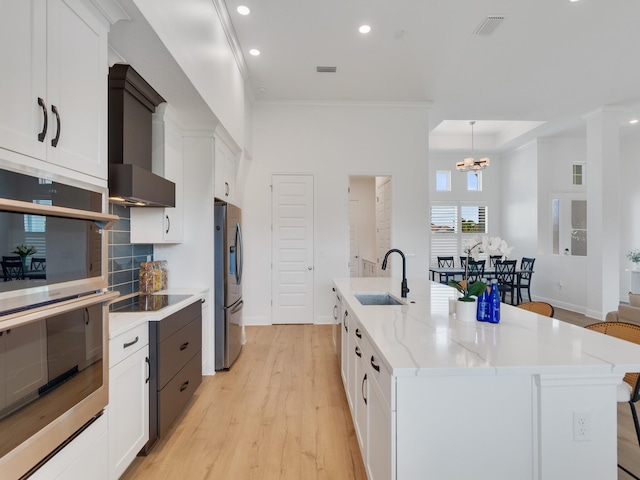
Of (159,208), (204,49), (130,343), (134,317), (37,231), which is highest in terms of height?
(204,49)

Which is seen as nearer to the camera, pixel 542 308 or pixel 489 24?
pixel 542 308

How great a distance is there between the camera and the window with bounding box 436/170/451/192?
8234mm

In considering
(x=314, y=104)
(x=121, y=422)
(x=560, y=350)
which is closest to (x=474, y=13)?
(x=314, y=104)

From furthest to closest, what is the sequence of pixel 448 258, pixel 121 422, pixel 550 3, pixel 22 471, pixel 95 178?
pixel 448 258 < pixel 550 3 < pixel 121 422 < pixel 95 178 < pixel 22 471

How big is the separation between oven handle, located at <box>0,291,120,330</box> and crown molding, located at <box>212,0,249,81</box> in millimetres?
2760

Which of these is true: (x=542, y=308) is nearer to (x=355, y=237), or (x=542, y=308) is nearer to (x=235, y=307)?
(x=235, y=307)

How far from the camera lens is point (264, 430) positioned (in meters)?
2.24

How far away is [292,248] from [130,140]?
3094 mm

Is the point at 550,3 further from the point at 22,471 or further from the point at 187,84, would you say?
the point at 22,471

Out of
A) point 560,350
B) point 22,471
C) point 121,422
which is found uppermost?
point 560,350

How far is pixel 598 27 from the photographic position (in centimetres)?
330

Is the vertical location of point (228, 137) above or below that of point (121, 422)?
above

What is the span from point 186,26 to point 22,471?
250 cm

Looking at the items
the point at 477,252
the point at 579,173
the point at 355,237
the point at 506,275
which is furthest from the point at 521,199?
the point at 477,252
